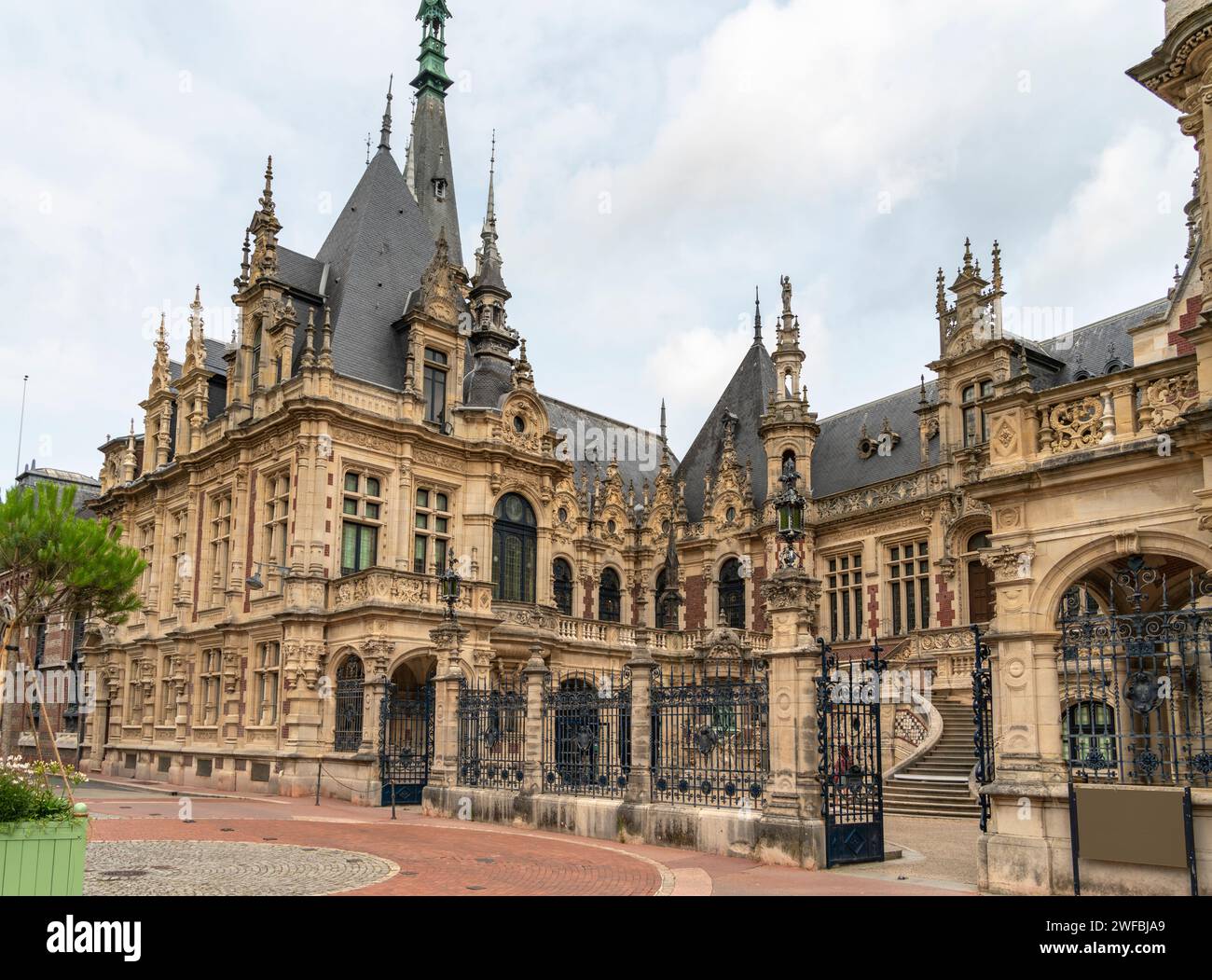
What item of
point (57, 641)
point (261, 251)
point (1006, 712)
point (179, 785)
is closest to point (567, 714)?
point (1006, 712)

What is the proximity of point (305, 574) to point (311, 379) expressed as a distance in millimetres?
5334

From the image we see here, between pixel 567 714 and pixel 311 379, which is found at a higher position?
pixel 311 379

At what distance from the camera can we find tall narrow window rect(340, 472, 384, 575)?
29.0 m

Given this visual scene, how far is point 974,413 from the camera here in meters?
31.2

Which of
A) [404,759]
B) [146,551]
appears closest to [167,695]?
[146,551]

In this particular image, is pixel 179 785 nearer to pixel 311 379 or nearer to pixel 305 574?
pixel 305 574

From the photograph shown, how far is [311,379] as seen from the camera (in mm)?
28609

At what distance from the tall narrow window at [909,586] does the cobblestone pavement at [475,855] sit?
50.0 feet

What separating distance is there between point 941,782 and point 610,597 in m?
18.4

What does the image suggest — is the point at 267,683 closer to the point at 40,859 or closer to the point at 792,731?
the point at 792,731

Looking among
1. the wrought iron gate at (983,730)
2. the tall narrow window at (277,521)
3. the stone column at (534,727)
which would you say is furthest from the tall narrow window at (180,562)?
the wrought iron gate at (983,730)

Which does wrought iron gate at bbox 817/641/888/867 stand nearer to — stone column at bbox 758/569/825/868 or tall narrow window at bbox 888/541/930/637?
stone column at bbox 758/569/825/868

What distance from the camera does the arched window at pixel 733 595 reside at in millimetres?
37088

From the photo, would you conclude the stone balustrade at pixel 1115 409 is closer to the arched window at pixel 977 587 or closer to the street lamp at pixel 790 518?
the street lamp at pixel 790 518
